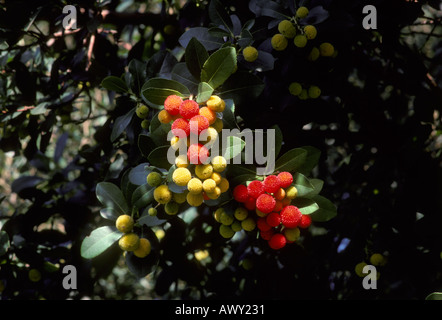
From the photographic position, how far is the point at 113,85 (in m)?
1.10

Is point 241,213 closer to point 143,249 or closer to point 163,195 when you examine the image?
point 163,195

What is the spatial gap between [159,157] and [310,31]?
1.68 ft

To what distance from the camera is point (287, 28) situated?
0.97 meters

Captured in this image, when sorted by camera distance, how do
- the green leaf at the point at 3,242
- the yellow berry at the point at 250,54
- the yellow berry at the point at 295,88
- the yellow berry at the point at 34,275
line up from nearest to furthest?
the yellow berry at the point at 250,54
the yellow berry at the point at 295,88
the green leaf at the point at 3,242
the yellow berry at the point at 34,275

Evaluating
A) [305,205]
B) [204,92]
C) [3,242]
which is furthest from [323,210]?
[3,242]

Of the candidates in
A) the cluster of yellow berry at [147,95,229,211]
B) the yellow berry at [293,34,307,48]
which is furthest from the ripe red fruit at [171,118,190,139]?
the yellow berry at [293,34,307,48]

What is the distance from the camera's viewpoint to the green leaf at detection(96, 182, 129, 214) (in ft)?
3.26

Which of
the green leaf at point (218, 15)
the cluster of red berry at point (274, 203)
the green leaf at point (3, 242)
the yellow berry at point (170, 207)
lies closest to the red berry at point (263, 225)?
the cluster of red berry at point (274, 203)

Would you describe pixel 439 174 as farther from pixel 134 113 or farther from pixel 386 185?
pixel 134 113

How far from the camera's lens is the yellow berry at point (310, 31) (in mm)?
963

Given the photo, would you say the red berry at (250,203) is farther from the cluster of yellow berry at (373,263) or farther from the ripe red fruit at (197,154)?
the cluster of yellow berry at (373,263)

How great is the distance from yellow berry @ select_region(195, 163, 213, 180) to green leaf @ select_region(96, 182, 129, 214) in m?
0.32

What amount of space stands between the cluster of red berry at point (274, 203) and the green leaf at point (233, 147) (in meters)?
0.09
